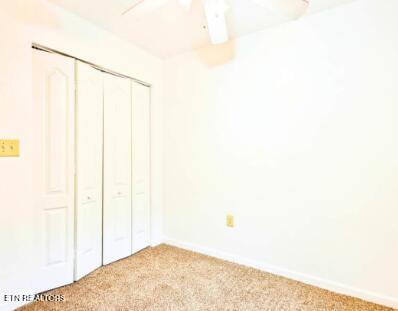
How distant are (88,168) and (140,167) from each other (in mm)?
622

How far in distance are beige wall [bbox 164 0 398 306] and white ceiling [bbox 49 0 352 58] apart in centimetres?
14

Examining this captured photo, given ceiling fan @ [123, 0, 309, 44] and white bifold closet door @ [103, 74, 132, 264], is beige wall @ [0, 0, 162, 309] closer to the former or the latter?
white bifold closet door @ [103, 74, 132, 264]

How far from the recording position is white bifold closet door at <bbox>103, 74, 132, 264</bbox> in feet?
7.56

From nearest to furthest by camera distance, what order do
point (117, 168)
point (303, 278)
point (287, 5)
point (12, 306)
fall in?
1. point (287, 5)
2. point (12, 306)
3. point (303, 278)
4. point (117, 168)

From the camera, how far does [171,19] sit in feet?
6.85

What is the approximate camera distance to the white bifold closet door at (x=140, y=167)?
8.51 feet

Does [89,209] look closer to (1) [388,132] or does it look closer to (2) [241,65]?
(2) [241,65]

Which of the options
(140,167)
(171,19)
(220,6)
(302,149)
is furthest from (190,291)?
(171,19)

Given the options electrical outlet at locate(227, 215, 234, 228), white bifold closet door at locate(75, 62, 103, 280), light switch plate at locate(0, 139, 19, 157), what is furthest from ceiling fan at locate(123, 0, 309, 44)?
electrical outlet at locate(227, 215, 234, 228)

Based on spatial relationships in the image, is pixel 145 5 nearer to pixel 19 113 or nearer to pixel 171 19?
pixel 171 19

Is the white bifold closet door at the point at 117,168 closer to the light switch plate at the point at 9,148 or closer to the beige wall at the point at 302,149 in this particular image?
the beige wall at the point at 302,149

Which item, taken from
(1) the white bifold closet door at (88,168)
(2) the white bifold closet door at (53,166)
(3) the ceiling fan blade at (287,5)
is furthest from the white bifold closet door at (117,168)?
(3) the ceiling fan blade at (287,5)

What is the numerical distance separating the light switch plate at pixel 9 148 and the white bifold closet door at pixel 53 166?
141mm

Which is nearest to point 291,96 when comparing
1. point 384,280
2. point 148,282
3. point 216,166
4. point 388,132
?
point 388,132
